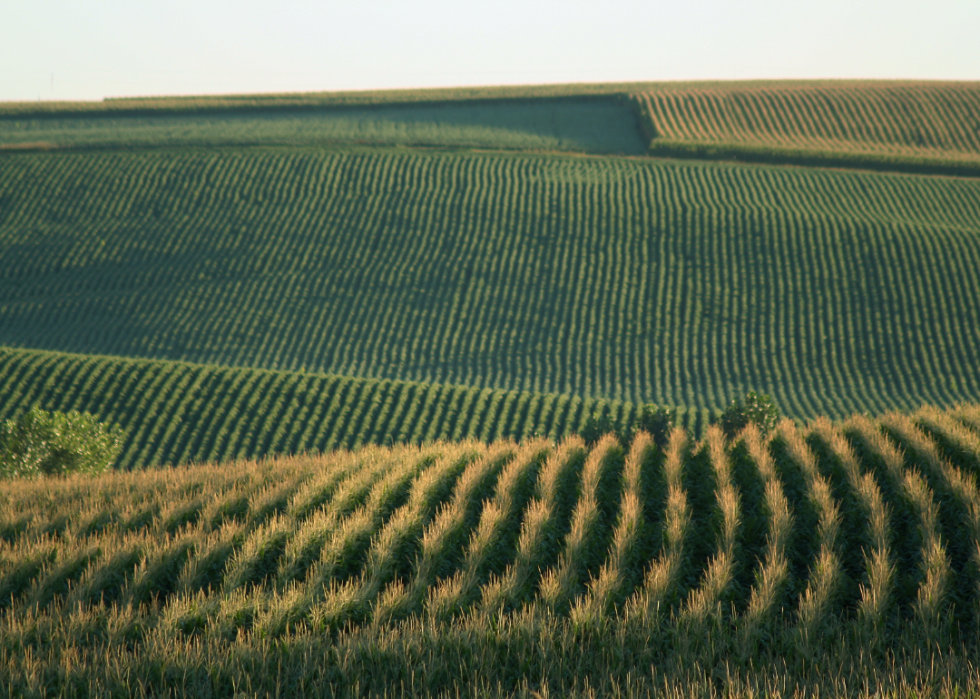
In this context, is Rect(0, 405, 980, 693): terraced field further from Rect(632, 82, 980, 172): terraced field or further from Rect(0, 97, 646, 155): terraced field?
Rect(632, 82, 980, 172): terraced field

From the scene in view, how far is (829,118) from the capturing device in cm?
6000

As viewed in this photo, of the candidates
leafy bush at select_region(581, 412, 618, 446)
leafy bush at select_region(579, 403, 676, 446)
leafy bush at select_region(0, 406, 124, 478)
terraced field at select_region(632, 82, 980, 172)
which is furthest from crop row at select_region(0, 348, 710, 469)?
terraced field at select_region(632, 82, 980, 172)

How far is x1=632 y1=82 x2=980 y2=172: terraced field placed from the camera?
55.3 m

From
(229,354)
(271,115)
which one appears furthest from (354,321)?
(271,115)

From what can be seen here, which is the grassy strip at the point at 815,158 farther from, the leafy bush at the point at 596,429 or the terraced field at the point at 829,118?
the leafy bush at the point at 596,429

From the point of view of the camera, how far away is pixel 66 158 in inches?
2090

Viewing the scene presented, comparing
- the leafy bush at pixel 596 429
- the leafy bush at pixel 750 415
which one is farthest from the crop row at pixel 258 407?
the leafy bush at pixel 750 415

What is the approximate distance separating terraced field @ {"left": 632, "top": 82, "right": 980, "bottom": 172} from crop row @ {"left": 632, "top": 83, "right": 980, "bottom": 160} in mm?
79

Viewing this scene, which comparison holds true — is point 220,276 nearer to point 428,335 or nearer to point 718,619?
point 428,335

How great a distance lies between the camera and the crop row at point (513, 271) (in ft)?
111

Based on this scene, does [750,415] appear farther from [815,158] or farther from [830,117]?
[830,117]

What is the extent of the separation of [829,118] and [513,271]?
124 ft

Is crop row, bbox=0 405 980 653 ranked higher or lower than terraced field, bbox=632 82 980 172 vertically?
lower

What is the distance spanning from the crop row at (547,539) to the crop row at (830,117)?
49.3 meters
